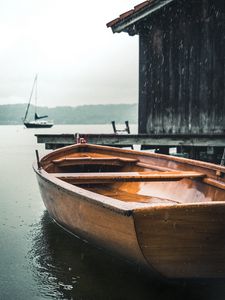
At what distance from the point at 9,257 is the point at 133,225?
331 centimetres

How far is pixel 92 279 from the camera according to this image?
548cm

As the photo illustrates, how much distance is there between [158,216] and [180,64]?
8859 mm

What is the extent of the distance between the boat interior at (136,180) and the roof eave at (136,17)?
5318 millimetres

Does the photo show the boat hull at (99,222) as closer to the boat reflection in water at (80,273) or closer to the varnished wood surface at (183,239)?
the varnished wood surface at (183,239)

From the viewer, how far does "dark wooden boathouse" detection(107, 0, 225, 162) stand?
11508mm

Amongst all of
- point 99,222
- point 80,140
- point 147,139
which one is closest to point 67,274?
point 99,222

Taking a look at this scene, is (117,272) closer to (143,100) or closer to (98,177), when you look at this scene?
(98,177)

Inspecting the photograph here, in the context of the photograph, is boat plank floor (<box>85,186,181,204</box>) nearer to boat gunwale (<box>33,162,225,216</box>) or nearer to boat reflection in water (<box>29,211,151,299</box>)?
boat reflection in water (<box>29,211,151,299</box>)

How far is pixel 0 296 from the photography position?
5012 mm

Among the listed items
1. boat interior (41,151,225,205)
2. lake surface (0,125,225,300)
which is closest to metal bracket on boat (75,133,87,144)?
boat interior (41,151,225,205)

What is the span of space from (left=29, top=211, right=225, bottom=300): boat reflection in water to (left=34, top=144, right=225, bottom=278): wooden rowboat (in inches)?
19.6

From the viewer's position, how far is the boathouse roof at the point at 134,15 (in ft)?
39.6

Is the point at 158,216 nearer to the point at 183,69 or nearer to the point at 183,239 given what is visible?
the point at 183,239

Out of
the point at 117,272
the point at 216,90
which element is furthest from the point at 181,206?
the point at 216,90
